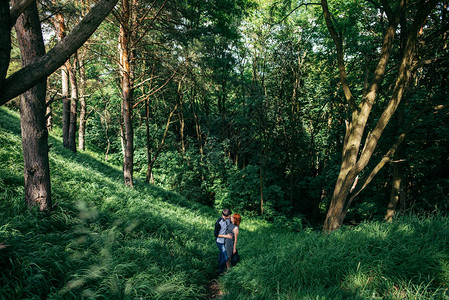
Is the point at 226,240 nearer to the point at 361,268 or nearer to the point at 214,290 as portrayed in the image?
the point at 214,290

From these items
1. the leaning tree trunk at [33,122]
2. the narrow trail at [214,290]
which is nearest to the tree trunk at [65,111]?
the leaning tree trunk at [33,122]

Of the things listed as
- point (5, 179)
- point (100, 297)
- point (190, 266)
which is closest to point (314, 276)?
point (190, 266)

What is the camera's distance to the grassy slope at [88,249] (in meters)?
2.67

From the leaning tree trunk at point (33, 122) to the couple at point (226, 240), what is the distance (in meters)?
3.31

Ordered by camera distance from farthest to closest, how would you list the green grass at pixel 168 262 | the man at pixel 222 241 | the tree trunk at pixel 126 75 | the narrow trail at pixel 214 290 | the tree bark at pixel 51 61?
the tree trunk at pixel 126 75 → the man at pixel 222 241 → the narrow trail at pixel 214 290 → the green grass at pixel 168 262 → the tree bark at pixel 51 61

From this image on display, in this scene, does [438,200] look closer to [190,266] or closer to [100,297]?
[190,266]

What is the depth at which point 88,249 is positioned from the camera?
11.3 ft

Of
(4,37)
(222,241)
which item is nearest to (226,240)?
(222,241)

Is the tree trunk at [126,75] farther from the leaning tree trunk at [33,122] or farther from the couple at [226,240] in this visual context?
the couple at [226,240]

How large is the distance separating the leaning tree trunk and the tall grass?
3643mm

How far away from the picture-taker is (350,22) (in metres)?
7.95

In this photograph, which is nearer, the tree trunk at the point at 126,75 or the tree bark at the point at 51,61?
the tree bark at the point at 51,61

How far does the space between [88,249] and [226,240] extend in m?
2.65

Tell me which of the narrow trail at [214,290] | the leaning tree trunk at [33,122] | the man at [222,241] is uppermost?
the leaning tree trunk at [33,122]
